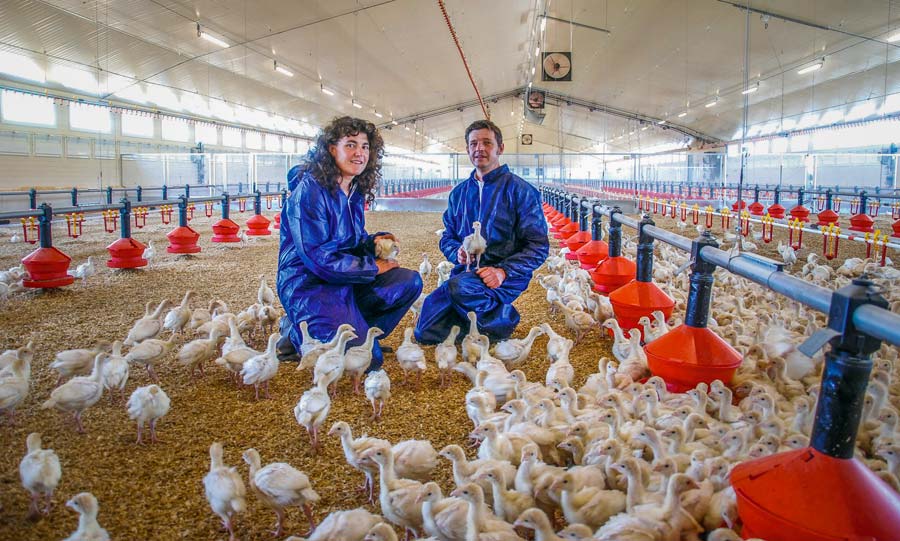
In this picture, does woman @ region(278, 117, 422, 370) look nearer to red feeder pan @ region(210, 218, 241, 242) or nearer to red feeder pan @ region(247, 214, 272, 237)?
red feeder pan @ region(210, 218, 241, 242)

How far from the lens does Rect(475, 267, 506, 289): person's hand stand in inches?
157

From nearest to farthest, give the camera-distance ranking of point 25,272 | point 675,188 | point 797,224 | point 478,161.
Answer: point 478,161, point 25,272, point 797,224, point 675,188

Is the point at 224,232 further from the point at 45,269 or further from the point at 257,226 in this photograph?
the point at 45,269

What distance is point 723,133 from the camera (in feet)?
101

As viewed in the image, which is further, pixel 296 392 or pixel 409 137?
pixel 409 137

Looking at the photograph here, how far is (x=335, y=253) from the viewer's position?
3662 millimetres

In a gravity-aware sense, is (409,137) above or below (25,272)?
above

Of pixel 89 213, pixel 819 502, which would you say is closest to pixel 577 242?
pixel 819 502

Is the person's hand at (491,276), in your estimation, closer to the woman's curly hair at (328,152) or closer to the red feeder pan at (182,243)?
the woman's curly hair at (328,152)

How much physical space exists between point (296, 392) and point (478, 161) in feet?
6.58

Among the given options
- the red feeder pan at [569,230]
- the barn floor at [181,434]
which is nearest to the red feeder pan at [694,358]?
the barn floor at [181,434]

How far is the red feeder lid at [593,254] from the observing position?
6176 millimetres

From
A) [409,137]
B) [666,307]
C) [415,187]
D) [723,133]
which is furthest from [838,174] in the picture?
[409,137]

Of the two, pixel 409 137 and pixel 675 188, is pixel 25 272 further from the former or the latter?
pixel 409 137
